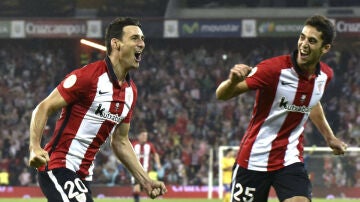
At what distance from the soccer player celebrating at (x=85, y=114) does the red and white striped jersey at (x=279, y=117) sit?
0.92 m

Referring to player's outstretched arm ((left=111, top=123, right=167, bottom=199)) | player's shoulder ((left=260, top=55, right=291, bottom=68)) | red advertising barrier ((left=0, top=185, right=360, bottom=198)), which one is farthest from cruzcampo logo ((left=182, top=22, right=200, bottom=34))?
player's outstretched arm ((left=111, top=123, right=167, bottom=199))

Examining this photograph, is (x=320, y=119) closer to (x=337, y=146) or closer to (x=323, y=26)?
(x=337, y=146)

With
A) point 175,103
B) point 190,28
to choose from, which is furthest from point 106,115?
point 190,28

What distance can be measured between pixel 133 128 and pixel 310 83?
2188 centimetres

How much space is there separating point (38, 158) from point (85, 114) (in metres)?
0.72

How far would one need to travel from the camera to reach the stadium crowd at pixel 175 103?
91.0 ft

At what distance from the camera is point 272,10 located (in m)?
30.8

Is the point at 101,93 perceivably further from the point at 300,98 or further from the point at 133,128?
the point at 133,128

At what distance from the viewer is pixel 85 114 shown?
660 centimetres

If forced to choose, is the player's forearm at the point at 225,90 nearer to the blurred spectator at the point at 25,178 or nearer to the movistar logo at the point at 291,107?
the movistar logo at the point at 291,107

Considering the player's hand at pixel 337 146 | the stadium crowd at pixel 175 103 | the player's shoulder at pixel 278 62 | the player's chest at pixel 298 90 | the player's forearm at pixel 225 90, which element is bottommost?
the stadium crowd at pixel 175 103

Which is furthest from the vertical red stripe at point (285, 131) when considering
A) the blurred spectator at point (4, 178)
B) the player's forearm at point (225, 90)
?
the blurred spectator at point (4, 178)

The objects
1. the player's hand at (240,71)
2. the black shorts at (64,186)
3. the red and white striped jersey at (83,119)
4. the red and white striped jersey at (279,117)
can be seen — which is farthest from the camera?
the red and white striped jersey at (279,117)

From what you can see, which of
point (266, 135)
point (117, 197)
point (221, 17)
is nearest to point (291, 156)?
point (266, 135)
